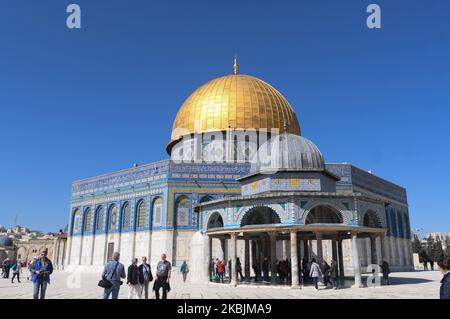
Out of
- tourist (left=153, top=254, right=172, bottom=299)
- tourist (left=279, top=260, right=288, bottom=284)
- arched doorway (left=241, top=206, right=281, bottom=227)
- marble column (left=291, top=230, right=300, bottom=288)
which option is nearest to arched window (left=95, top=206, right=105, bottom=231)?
arched doorway (left=241, top=206, right=281, bottom=227)

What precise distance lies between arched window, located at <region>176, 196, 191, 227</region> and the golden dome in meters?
6.27

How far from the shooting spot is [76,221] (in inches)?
1340

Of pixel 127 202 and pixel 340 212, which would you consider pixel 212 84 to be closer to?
pixel 127 202

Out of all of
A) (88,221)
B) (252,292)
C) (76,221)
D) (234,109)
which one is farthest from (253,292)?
(76,221)

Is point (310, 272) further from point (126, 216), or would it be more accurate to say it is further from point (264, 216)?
point (126, 216)

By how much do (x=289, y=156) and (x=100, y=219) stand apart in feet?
67.6

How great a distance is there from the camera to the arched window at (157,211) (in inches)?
1097

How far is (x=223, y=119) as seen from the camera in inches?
1209

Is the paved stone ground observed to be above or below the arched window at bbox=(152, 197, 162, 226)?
below

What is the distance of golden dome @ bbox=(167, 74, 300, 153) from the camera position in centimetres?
3080

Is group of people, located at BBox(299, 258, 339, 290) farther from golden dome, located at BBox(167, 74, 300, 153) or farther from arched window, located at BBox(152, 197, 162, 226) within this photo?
golden dome, located at BBox(167, 74, 300, 153)

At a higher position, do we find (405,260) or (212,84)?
(212,84)
